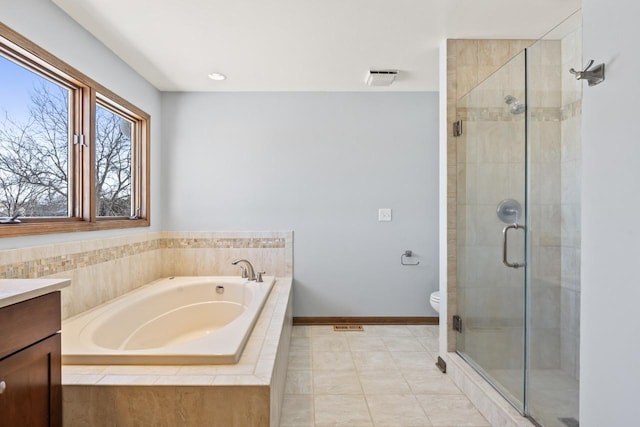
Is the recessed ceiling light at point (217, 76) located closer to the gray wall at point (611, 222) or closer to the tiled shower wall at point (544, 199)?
the tiled shower wall at point (544, 199)

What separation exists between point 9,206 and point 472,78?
2865 millimetres

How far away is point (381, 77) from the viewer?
283cm

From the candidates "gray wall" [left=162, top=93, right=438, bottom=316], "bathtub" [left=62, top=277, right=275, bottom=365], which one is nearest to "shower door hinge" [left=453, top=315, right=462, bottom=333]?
"gray wall" [left=162, top=93, right=438, bottom=316]

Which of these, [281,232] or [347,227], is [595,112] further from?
[281,232]

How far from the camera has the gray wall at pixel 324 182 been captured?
326 centimetres

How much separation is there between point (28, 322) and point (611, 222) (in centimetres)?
183

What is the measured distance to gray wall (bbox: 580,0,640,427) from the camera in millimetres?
910

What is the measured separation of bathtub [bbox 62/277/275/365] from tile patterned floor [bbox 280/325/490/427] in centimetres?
56

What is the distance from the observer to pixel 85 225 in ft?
7.10

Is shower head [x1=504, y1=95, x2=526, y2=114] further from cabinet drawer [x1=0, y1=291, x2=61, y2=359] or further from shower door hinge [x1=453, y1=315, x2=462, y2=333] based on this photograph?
cabinet drawer [x1=0, y1=291, x2=61, y2=359]

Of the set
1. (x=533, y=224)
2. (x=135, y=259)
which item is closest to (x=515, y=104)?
(x=533, y=224)

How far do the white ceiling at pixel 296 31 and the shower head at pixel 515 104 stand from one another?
21.5 inches

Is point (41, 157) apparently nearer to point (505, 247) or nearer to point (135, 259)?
point (135, 259)

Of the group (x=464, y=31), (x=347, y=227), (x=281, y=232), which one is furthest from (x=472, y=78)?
(x=281, y=232)
